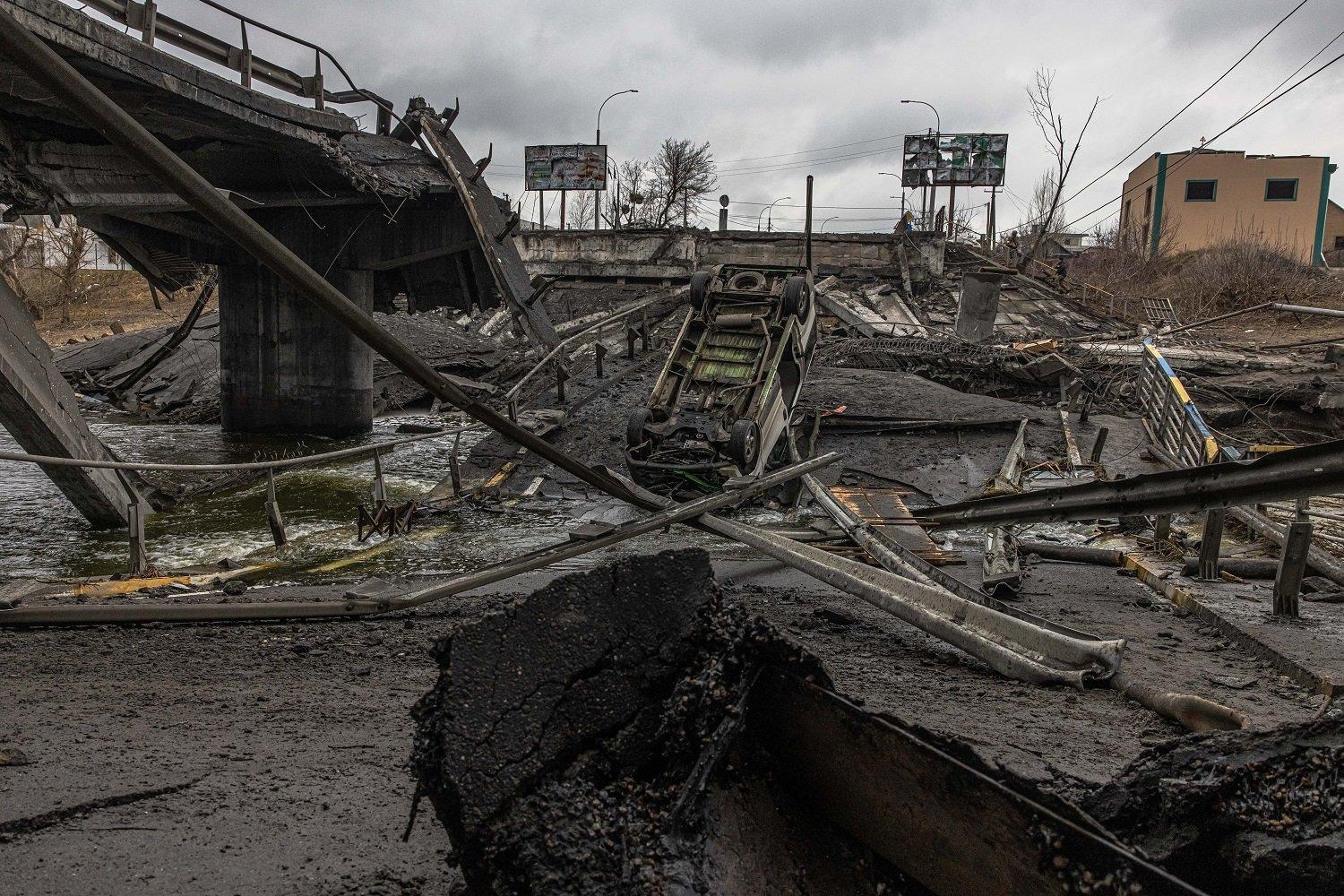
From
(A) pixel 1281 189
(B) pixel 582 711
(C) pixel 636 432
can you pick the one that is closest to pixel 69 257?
(C) pixel 636 432

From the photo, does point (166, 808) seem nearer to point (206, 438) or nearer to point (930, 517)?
point (930, 517)

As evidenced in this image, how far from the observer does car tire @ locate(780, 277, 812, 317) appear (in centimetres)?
1452

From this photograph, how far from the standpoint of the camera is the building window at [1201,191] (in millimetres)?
46094

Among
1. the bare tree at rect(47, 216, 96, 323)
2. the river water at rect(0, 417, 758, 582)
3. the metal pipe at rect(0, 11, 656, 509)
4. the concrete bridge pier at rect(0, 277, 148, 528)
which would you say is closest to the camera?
the metal pipe at rect(0, 11, 656, 509)

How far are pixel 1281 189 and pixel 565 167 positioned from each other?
36.4 m

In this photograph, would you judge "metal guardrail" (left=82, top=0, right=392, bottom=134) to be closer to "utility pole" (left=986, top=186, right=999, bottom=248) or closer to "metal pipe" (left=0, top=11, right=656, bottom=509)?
"metal pipe" (left=0, top=11, right=656, bottom=509)

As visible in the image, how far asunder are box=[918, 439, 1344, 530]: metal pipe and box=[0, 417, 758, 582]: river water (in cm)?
603

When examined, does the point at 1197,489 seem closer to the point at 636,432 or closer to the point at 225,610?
the point at 225,610

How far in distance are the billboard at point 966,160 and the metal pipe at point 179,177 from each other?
50.8m

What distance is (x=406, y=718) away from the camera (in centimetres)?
395

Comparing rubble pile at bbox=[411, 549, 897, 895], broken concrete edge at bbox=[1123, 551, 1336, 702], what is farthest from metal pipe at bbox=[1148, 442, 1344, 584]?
rubble pile at bbox=[411, 549, 897, 895]

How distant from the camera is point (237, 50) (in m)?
14.9

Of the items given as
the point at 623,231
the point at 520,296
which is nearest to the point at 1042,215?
the point at 623,231

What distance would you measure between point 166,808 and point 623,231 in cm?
3209
